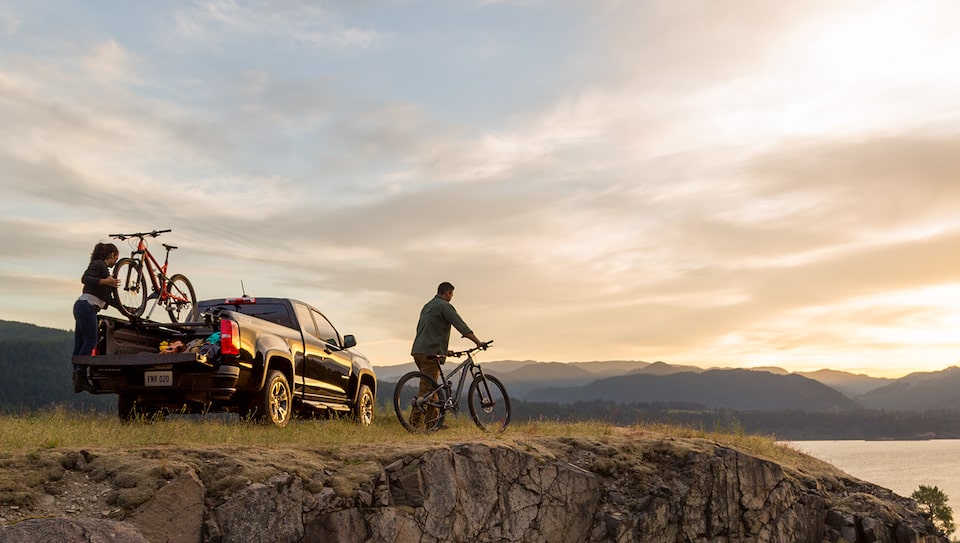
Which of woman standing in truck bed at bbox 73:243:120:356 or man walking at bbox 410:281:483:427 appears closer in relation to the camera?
woman standing in truck bed at bbox 73:243:120:356

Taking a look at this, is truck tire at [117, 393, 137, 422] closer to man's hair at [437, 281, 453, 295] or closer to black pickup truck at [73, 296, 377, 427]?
black pickup truck at [73, 296, 377, 427]

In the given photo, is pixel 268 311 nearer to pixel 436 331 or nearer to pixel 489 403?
pixel 436 331

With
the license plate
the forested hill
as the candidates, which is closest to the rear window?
the license plate

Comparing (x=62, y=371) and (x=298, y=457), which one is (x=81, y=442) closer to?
(x=298, y=457)

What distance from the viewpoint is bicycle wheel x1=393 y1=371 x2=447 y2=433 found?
13844 mm

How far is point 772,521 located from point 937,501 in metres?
71.4

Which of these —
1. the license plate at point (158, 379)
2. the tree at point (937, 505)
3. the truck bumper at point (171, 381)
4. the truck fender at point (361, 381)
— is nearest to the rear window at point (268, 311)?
the truck fender at point (361, 381)

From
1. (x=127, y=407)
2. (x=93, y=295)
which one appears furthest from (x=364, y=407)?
(x=93, y=295)

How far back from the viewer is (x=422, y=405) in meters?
13.9

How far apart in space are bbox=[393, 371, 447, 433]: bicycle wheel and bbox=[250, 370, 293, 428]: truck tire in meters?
1.84

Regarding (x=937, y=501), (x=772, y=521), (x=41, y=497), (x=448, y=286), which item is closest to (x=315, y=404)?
(x=448, y=286)

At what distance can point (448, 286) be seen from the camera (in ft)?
47.5

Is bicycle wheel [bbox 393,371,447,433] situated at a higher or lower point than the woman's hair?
lower

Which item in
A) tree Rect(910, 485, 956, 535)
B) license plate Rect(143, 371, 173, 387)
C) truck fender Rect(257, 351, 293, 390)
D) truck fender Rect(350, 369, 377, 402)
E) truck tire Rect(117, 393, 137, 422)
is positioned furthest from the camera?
tree Rect(910, 485, 956, 535)
